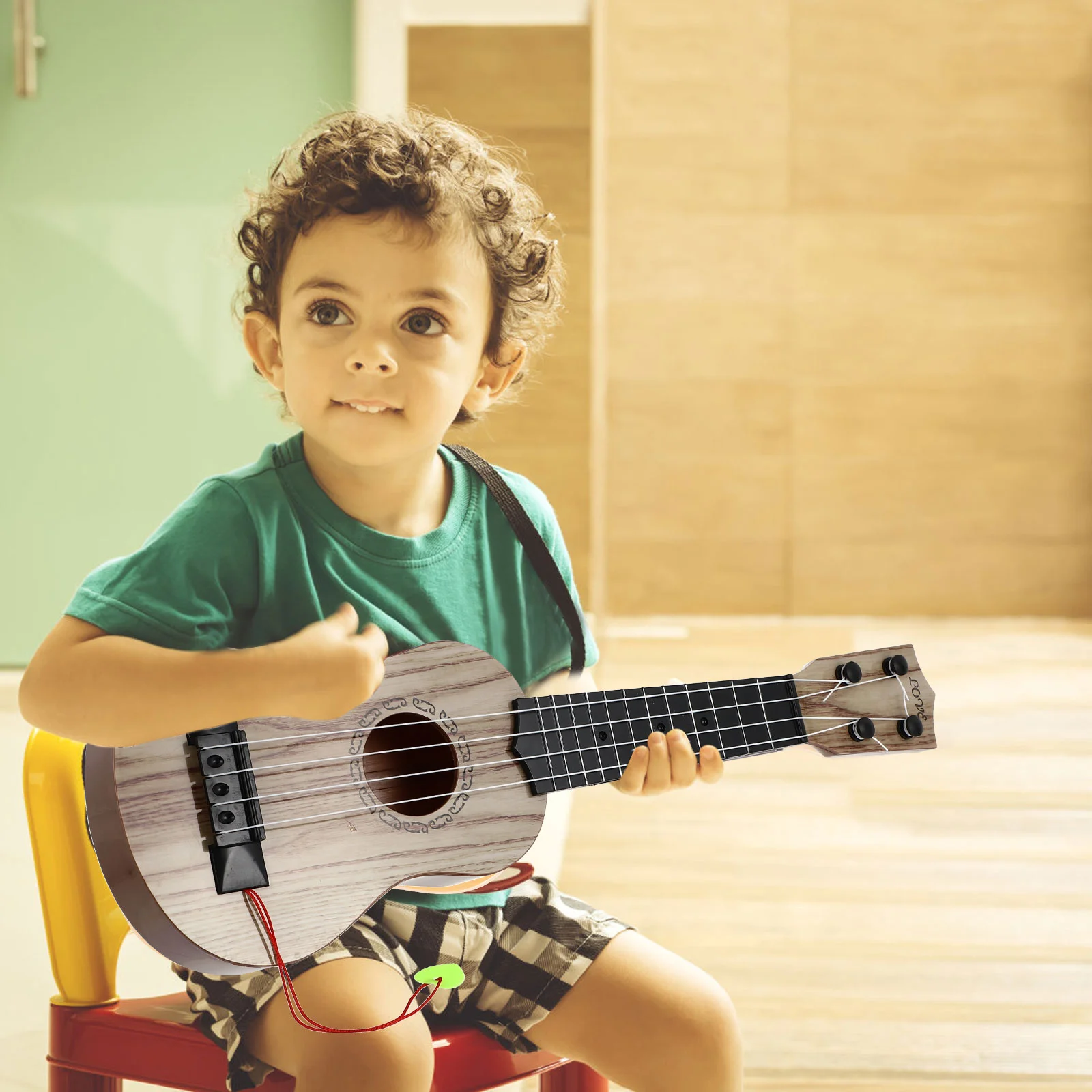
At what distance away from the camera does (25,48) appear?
6.17 ft

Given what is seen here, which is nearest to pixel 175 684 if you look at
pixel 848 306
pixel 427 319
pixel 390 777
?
pixel 390 777

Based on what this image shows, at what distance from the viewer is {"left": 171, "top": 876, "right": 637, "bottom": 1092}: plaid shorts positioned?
57 cm

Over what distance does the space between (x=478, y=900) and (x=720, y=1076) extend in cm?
16

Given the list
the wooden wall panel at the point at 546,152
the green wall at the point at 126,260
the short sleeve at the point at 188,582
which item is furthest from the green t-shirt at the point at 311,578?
the green wall at the point at 126,260

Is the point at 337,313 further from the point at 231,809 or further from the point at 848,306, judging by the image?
the point at 848,306

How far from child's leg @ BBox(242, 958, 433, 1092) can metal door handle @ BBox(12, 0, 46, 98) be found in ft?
6.04

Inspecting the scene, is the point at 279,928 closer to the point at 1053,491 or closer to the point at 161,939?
the point at 161,939

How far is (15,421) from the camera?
209cm

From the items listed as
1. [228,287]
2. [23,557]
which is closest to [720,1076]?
[228,287]

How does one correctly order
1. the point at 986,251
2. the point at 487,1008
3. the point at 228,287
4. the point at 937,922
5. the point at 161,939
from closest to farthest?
1. the point at 161,939
2. the point at 487,1008
3. the point at 937,922
4. the point at 228,287
5. the point at 986,251

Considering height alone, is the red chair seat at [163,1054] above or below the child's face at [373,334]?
below

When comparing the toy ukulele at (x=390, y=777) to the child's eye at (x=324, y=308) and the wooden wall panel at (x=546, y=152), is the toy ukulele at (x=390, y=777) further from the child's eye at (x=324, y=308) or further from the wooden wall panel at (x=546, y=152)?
the wooden wall panel at (x=546, y=152)

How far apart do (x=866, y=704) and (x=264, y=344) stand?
0.39 meters

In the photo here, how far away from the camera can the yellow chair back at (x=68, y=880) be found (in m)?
0.60
